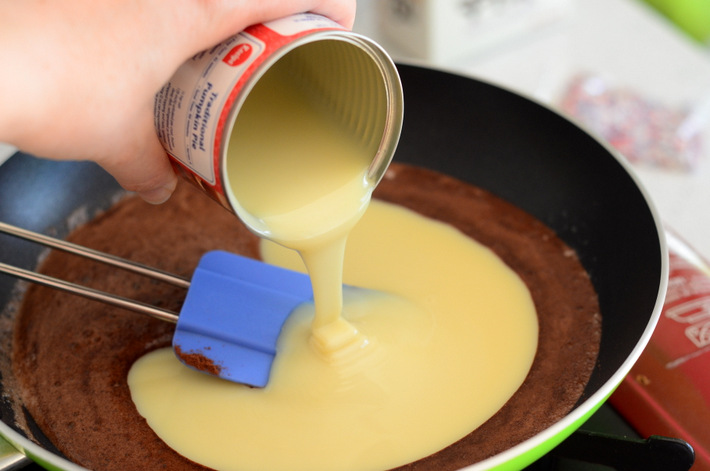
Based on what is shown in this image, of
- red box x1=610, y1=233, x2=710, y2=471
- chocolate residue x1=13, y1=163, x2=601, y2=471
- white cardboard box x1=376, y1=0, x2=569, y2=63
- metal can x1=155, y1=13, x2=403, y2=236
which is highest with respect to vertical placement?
metal can x1=155, y1=13, x2=403, y2=236

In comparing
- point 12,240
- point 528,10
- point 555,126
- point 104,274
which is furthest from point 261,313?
point 528,10

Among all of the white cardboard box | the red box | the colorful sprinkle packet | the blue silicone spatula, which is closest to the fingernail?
the blue silicone spatula

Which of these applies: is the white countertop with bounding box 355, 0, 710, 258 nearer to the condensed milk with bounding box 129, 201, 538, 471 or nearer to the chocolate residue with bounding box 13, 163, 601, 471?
the chocolate residue with bounding box 13, 163, 601, 471

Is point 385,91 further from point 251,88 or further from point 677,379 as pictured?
point 677,379

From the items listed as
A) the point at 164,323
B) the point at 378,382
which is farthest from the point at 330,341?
the point at 164,323

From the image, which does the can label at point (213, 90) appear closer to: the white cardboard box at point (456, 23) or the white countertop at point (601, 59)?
the white cardboard box at point (456, 23)

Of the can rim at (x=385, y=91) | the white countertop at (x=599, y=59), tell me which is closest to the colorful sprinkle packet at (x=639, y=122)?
the white countertop at (x=599, y=59)
